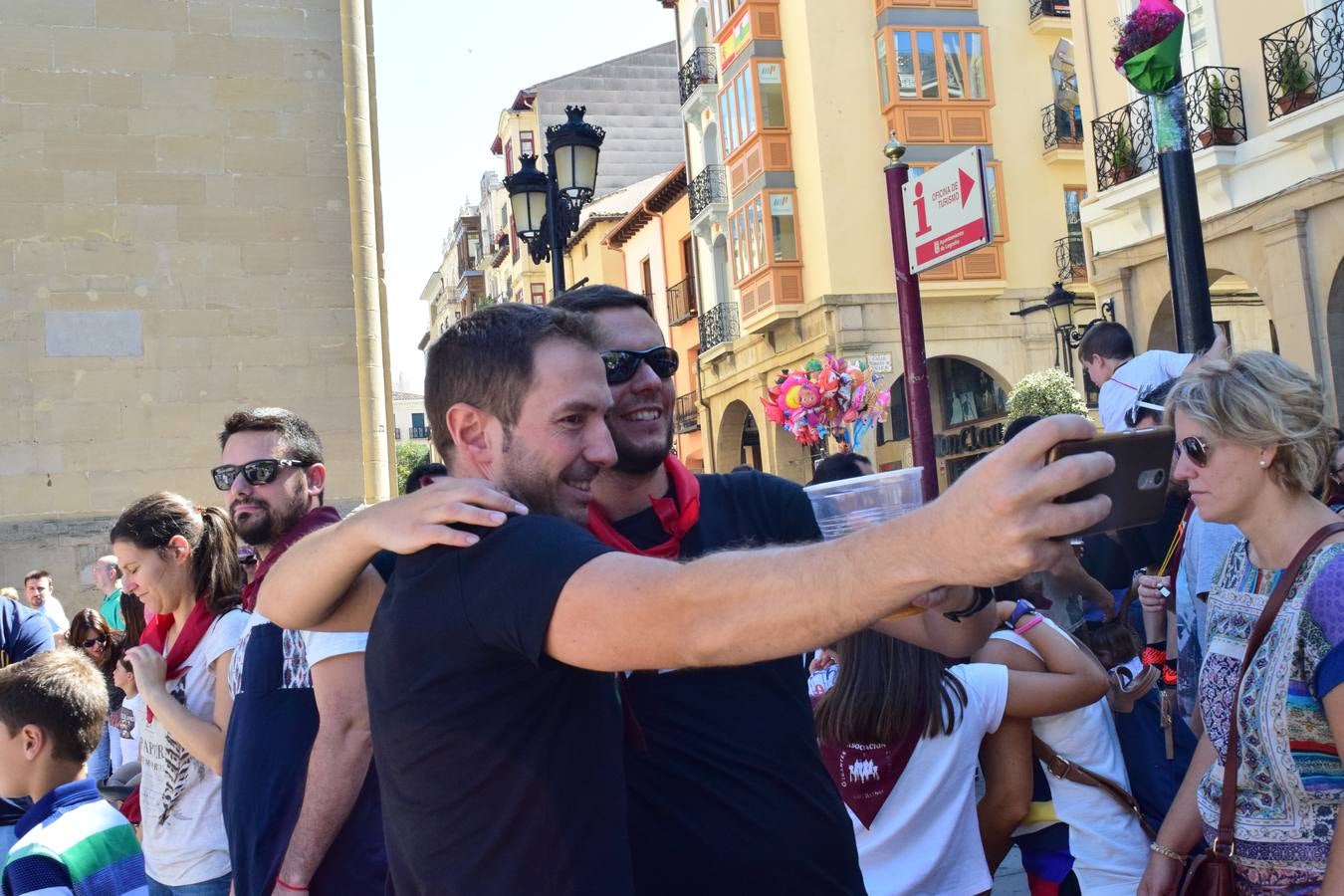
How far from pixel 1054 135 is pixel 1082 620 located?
23.5m

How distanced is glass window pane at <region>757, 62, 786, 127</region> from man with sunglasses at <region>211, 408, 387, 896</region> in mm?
24972

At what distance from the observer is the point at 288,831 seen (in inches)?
124

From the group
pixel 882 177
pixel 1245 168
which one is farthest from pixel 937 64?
pixel 1245 168

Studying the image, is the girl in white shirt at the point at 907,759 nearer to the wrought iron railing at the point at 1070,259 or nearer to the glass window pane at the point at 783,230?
the glass window pane at the point at 783,230

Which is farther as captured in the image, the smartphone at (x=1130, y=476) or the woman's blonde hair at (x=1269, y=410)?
the woman's blonde hair at (x=1269, y=410)

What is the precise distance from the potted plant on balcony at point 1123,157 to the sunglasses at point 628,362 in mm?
15942

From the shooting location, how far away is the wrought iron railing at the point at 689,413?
33625 millimetres

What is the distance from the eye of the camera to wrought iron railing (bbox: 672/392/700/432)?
33625 millimetres

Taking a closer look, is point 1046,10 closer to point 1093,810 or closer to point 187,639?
point 1093,810

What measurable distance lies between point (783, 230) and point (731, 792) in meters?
25.2

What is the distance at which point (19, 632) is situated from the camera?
6.47 meters

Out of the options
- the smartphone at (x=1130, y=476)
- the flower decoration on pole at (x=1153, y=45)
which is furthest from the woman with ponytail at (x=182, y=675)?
the flower decoration on pole at (x=1153, y=45)

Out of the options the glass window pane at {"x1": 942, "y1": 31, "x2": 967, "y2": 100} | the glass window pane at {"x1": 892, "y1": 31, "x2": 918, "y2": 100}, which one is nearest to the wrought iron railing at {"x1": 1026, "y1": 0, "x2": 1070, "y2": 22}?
the glass window pane at {"x1": 942, "y1": 31, "x2": 967, "y2": 100}

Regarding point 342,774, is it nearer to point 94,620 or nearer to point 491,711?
point 491,711
